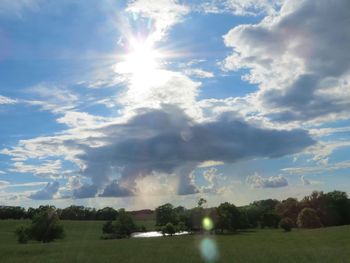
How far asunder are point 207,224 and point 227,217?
8.76 meters

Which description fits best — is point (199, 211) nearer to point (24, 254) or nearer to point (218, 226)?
point (218, 226)

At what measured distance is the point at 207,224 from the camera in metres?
145

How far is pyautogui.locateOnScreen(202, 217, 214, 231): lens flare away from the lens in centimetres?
14204

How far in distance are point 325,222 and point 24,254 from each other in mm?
106976

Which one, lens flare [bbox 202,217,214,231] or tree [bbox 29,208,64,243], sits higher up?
lens flare [bbox 202,217,214,231]

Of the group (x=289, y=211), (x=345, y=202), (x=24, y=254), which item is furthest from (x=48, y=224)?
(x=345, y=202)

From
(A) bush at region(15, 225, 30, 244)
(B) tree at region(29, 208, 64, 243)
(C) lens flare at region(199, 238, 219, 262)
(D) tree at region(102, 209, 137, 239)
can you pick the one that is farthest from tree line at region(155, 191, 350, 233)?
(C) lens flare at region(199, 238, 219, 262)

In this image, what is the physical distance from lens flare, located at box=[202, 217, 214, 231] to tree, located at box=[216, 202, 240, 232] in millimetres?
2554

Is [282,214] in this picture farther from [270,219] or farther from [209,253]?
[209,253]

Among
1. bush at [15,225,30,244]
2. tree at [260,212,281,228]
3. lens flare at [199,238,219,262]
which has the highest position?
tree at [260,212,281,228]

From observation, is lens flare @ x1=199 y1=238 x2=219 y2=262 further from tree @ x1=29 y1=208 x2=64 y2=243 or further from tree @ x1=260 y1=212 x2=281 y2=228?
tree @ x1=260 y1=212 x2=281 y2=228

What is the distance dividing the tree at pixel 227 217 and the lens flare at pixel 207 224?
101 inches

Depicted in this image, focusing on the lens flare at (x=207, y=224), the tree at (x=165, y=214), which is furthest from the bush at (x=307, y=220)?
the tree at (x=165, y=214)

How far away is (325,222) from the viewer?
14288 cm
